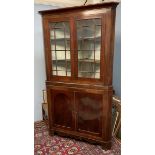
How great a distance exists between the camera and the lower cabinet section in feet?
7.81

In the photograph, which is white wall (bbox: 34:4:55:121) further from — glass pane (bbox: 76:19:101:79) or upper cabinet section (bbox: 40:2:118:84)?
glass pane (bbox: 76:19:101:79)

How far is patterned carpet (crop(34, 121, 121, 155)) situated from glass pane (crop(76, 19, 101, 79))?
0.98 meters

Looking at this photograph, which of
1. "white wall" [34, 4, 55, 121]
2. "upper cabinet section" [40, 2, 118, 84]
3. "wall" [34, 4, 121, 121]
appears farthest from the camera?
"white wall" [34, 4, 55, 121]

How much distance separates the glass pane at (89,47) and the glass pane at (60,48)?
0.58ft

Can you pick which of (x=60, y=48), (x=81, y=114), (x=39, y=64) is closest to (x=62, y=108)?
(x=81, y=114)

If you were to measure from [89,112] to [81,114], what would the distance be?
0.43 ft

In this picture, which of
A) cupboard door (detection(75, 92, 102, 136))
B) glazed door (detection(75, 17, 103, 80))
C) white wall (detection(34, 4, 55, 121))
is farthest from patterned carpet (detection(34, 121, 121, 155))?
glazed door (detection(75, 17, 103, 80))

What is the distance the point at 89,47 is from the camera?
241cm

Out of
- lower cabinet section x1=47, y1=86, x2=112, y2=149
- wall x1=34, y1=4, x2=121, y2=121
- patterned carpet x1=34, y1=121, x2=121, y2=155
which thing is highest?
wall x1=34, y1=4, x2=121, y2=121

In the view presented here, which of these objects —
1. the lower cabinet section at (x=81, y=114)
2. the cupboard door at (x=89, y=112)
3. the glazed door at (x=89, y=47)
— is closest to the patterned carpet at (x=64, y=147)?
the lower cabinet section at (x=81, y=114)

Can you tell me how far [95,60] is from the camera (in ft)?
7.90

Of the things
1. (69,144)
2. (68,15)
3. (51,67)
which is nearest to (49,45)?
(51,67)

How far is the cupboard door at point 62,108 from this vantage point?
2.60 meters
